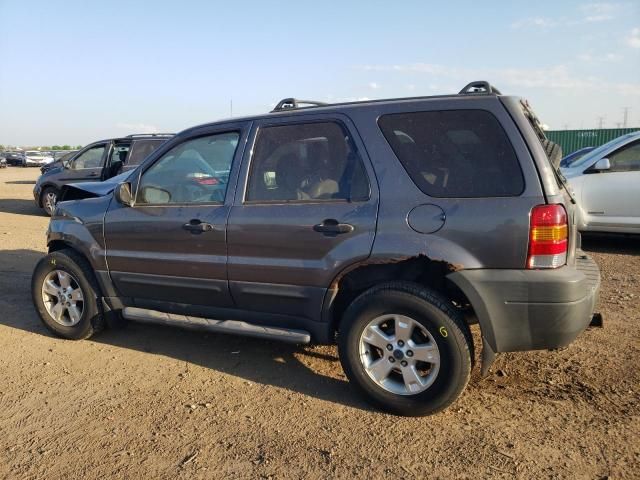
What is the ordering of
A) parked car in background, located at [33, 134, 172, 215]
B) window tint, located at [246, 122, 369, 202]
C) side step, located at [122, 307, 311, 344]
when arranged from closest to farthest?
window tint, located at [246, 122, 369, 202] → side step, located at [122, 307, 311, 344] → parked car in background, located at [33, 134, 172, 215]

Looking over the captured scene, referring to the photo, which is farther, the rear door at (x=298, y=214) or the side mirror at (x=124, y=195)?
the side mirror at (x=124, y=195)

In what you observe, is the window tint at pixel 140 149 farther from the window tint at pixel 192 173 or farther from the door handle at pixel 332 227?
the door handle at pixel 332 227

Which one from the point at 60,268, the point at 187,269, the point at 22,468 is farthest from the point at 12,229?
the point at 22,468

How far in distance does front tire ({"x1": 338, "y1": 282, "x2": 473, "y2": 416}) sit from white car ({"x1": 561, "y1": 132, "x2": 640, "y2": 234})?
5148 mm

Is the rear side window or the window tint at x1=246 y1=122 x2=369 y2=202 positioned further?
the window tint at x1=246 y1=122 x2=369 y2=202

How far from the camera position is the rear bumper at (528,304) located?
9.36ft

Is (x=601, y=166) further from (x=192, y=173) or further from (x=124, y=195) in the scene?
(x=124, y=195)

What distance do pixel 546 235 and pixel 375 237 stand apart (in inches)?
37.7

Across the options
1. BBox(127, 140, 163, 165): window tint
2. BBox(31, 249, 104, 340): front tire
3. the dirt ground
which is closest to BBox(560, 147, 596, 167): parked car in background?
the dirt ground

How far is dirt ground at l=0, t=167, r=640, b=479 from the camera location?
8.88 ft

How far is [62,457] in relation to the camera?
2857 millimetres

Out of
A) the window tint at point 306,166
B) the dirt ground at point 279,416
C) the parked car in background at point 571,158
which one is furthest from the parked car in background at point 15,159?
the window tint at point 306,166

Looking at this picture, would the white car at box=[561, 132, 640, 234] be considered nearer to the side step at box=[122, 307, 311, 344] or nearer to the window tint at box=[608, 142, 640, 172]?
the window tint at box=[608, 142, 640, 172]

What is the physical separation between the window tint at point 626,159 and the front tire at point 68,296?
22.6 feet
